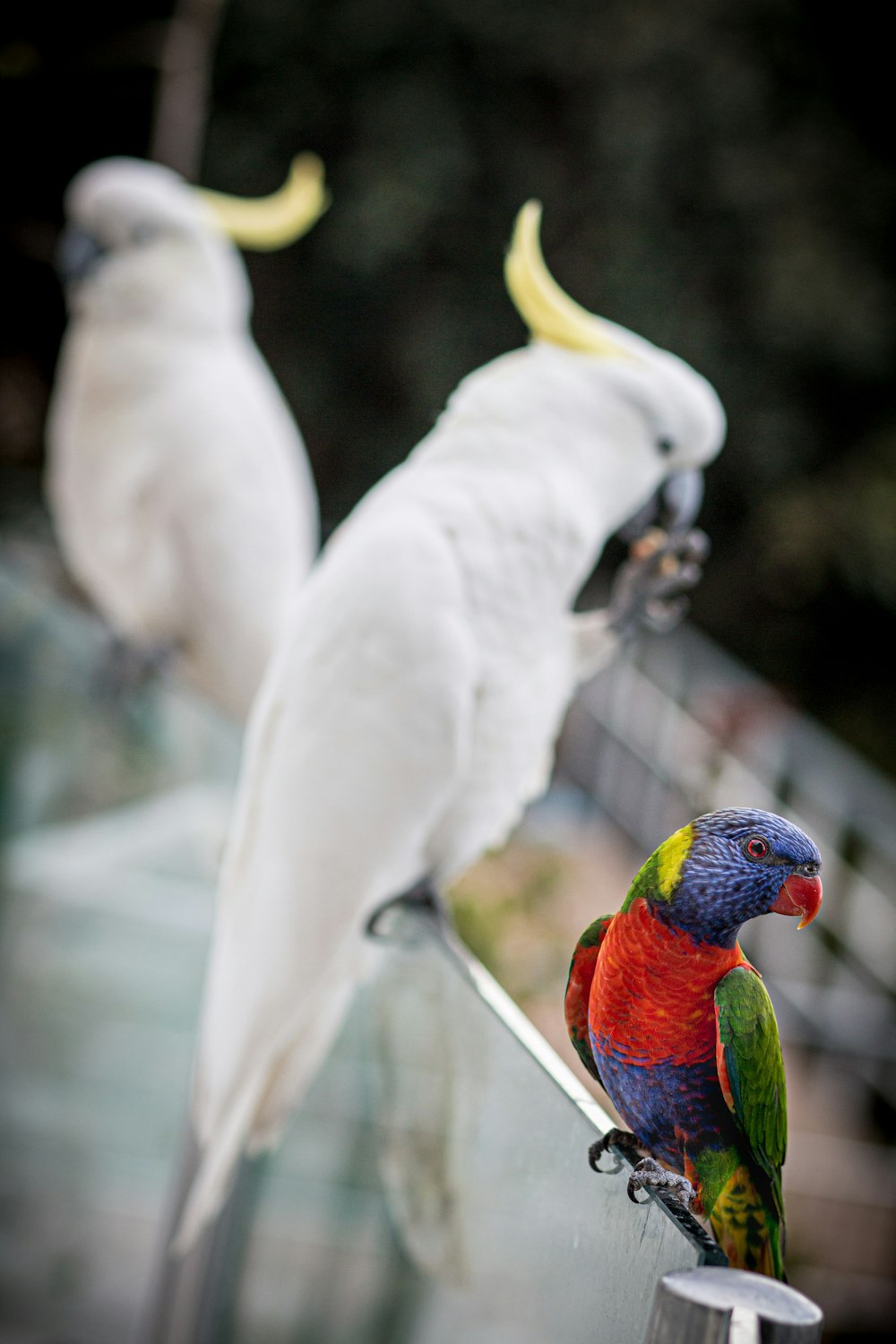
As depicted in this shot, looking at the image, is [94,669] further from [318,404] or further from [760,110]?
[760,110]

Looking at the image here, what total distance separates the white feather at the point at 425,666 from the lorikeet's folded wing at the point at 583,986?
0.47 meters

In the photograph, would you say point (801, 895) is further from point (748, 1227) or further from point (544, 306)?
point (544, 306)

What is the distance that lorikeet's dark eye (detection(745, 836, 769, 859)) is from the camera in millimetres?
515

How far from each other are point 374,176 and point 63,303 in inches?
67.1

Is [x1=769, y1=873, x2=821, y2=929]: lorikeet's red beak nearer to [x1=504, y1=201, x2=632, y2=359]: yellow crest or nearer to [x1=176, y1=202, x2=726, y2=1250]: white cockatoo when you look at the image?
[x1=176, y1=202, x2=726, y2=1250]: white cockatoo

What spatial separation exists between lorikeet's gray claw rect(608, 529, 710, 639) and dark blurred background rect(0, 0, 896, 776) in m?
4.60

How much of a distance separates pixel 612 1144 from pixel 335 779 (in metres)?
0.51

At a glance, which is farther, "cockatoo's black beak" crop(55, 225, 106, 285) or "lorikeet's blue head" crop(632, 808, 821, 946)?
"cockatoo's black beak" crop(55, 225, 106, 285)

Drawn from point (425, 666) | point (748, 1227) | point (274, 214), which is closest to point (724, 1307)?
point (748, 1227)

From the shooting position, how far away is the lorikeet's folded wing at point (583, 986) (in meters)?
0.58

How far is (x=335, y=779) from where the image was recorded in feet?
3.50

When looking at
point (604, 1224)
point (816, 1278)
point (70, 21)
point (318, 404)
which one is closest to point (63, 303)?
point (70, 21)

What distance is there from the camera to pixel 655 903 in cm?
53

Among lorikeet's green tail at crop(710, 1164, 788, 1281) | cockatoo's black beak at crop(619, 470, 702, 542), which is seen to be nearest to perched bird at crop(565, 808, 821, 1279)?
lorikeet's green tail at crop(710, 1164, 788, 1281)
